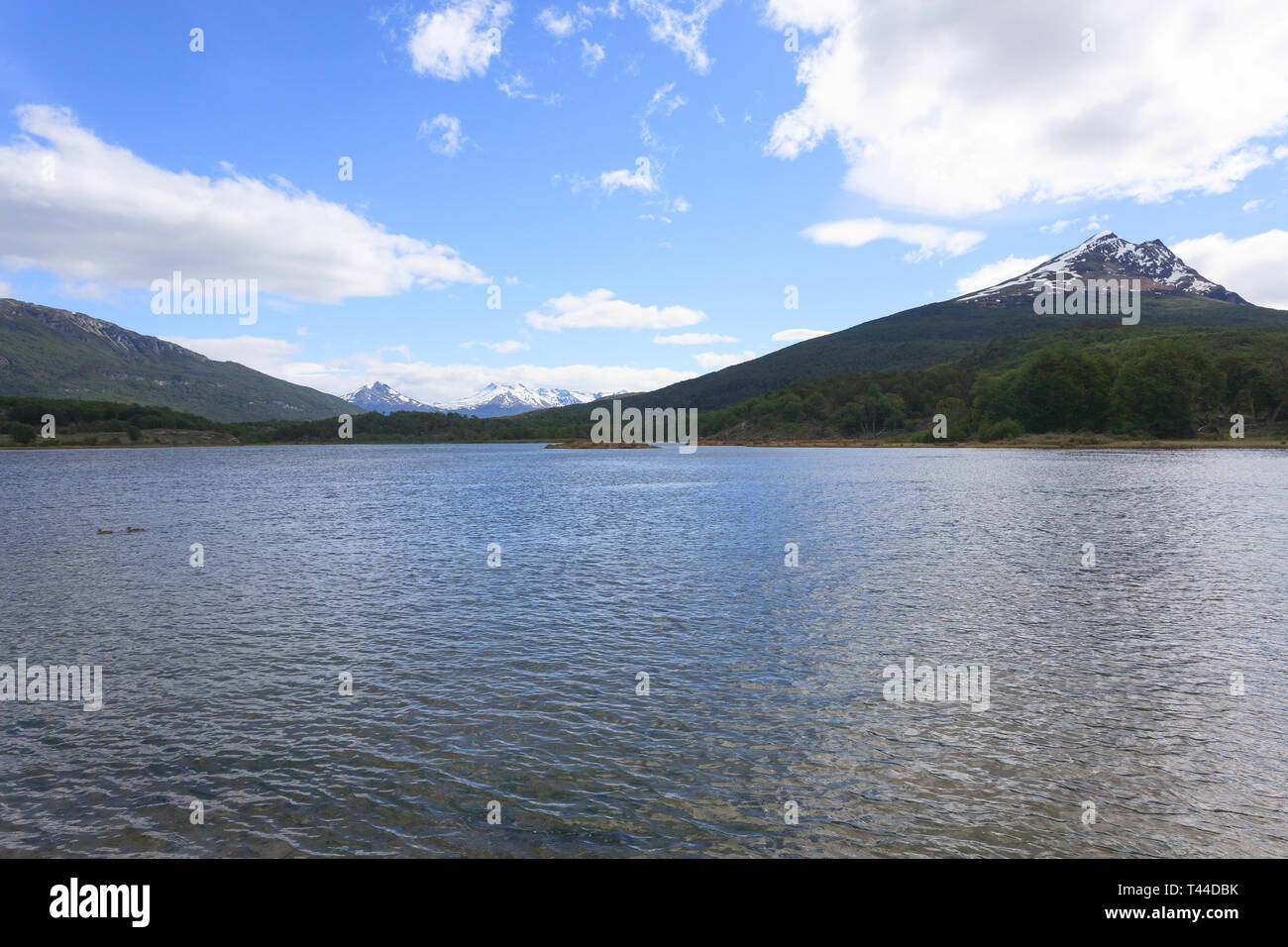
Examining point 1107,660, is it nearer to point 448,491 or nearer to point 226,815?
point 226,815

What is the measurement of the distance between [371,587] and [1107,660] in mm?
28777

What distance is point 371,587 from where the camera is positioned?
32062 mm

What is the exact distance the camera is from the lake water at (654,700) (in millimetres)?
12000

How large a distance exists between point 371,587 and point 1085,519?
167 feet

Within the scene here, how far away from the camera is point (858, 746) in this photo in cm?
1498

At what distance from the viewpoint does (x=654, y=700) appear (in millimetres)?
17750

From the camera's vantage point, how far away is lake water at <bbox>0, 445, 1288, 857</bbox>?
39.4 ft

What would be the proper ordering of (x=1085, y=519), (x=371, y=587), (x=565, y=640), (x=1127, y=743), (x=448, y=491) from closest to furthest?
(x=1127, y=743)
(x=565, y=640)
(x=371, y=587)
(x=1085, y=519)
(x=448, y=491)

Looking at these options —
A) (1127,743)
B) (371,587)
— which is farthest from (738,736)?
(371,587)

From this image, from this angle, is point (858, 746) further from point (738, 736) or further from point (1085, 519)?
point (1085, 519)

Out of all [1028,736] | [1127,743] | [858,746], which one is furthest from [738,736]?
[1127,743]

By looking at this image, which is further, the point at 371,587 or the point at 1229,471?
the point at 1229,471

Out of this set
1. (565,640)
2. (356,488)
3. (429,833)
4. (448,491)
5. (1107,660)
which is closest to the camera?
(429,833)
